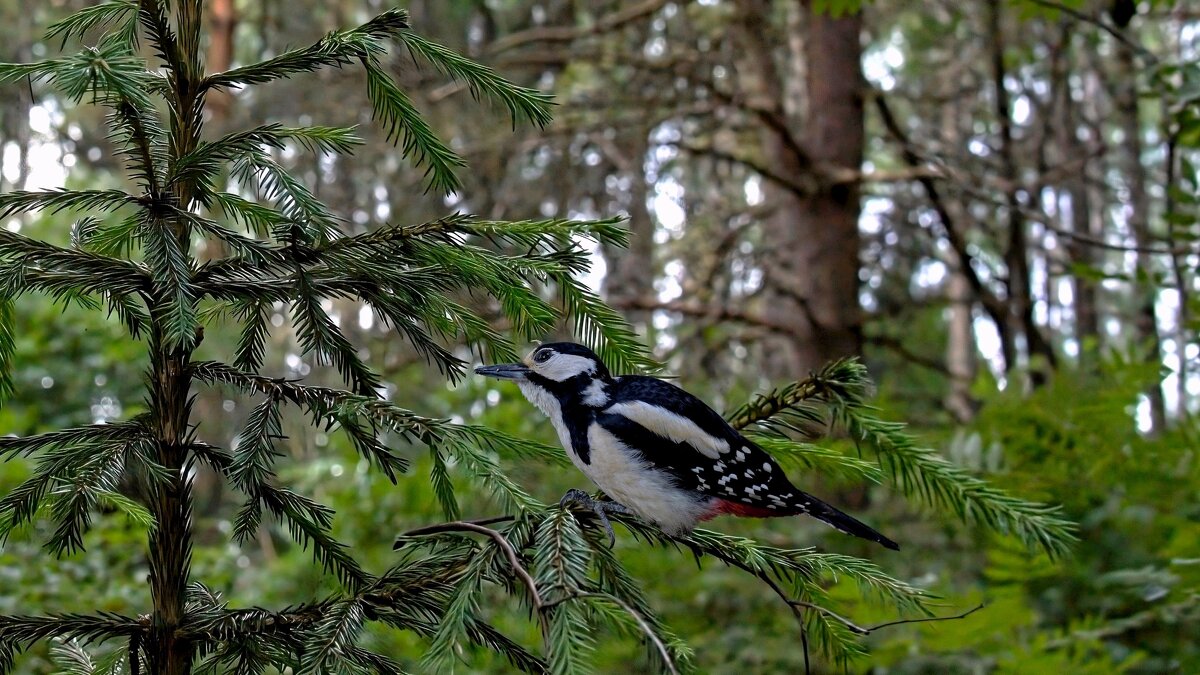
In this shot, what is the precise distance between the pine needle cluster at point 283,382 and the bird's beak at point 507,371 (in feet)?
0.57

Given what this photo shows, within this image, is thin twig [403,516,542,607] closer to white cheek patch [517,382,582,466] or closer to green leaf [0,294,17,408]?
white cheek patch [517,382,582,466]

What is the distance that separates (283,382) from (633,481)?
2.43ft

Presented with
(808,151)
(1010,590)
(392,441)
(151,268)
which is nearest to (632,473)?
(151,268)

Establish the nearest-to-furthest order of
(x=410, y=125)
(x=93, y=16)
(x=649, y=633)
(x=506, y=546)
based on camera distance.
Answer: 1. (x=649, y=633)
2. (x=506, y=546)
3. (x=93, y=16)
4. (x=410, y=125)

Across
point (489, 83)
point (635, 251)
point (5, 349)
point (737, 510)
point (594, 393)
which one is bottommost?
point (737, 510)

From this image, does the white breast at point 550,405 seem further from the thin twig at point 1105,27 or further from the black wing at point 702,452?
the thin twig at point 1105,27

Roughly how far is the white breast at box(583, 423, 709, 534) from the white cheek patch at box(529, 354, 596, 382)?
13 cm

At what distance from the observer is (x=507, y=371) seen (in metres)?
2.24

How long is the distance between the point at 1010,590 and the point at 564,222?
7.45 ft

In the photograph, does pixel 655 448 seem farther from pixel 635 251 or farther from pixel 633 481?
pixel 635 251

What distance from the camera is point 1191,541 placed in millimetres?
3279

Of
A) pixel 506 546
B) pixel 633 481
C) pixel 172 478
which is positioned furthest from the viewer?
pixel 633 481

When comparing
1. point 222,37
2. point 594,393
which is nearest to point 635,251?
point 222,37

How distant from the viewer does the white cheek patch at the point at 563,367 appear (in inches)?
91.0
